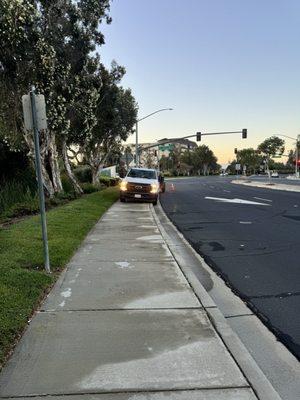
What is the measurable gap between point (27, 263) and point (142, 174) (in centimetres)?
1828

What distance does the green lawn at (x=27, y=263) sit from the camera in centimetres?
520

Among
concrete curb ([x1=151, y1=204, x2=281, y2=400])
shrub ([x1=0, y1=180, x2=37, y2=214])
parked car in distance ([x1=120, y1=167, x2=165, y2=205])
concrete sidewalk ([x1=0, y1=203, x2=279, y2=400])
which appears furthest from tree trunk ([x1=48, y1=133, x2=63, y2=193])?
concrete curb ([x1=151, y1=204, x2=281, y2=400])

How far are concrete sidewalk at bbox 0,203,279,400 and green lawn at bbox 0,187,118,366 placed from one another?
0.55ft

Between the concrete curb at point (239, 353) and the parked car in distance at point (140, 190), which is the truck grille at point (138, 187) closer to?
the parked car in distance at point (140, 190)

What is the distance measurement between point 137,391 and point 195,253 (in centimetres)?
645

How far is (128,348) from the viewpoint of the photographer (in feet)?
15.0

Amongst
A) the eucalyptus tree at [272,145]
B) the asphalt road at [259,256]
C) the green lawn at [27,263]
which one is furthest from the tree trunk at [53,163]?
the eucalyptus tree at [272,145]

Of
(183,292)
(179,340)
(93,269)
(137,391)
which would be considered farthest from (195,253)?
(137,391)

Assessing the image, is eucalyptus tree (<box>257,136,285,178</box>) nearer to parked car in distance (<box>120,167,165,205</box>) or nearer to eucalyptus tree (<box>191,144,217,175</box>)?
eucalyptus tree (<box>191,144,217,175</box>)

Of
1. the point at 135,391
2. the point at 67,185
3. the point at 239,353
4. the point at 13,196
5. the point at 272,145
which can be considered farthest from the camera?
the point at 272,145

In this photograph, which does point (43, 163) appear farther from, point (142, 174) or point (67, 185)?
point (67, 185)

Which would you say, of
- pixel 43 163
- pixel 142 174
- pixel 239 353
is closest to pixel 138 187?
pixel 142 174

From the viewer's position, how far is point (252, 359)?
14.2ft

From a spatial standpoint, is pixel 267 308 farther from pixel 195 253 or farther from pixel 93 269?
pixel 195 253
